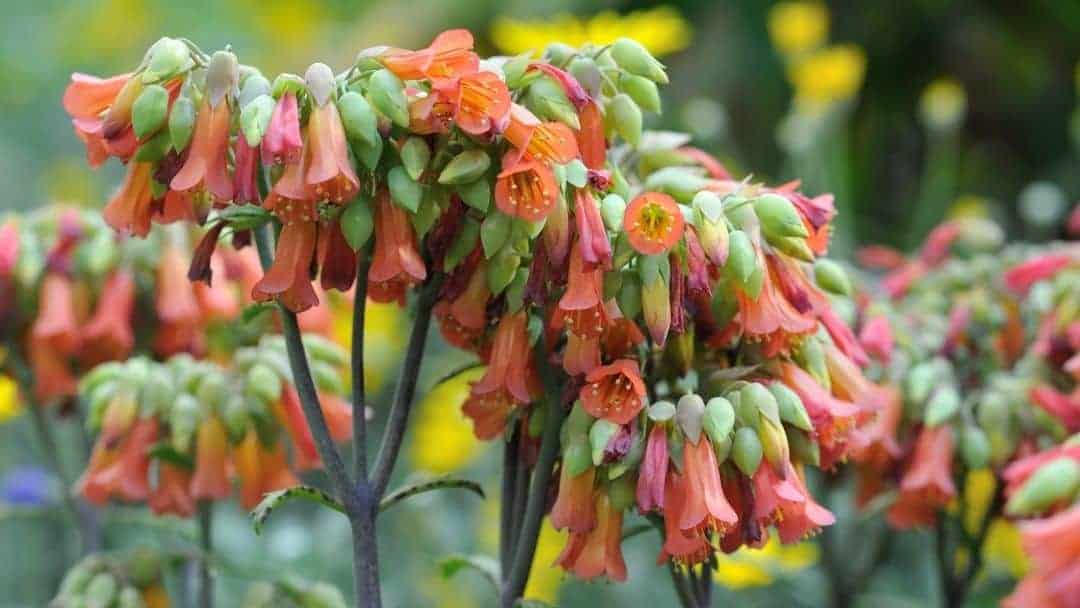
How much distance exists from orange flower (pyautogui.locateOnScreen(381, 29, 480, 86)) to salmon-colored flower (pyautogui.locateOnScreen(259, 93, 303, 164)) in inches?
4.8

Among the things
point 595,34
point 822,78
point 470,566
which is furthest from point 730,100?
point 470,566

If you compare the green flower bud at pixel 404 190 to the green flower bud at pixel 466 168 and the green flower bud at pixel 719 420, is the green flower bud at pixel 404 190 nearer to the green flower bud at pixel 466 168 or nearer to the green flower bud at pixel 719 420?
the green flower bud at pixel 466 168

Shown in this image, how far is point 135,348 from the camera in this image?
282 centimetres

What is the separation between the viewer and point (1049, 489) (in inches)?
65.2

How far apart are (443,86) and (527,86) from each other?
0.16 meters

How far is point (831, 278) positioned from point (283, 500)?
2.51 feet

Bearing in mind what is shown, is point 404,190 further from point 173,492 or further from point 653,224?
point 173,492

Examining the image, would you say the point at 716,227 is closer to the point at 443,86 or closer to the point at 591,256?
the point at 591,256

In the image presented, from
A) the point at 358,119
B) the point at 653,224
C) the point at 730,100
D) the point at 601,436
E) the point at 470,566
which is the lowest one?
the point at 470,566

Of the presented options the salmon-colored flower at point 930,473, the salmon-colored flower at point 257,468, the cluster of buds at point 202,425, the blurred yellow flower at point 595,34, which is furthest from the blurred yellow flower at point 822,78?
the salmon-colored flower at point 257,468

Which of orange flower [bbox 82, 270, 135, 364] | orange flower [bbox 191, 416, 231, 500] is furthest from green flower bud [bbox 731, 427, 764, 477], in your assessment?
orange flower [bbox 82, 270, 135, 364]

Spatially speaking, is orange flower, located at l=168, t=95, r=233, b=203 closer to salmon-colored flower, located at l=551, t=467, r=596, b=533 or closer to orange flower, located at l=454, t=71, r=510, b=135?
orange flower, located at l=454, t=71, r=510, b=135

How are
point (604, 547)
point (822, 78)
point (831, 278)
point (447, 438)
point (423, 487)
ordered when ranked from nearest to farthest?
point (604, 547), point (423, 487), point (831, 278), point (447, 438), point (822, 78)

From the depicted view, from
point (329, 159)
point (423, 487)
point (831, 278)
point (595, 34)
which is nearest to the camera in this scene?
point (329, 159)
